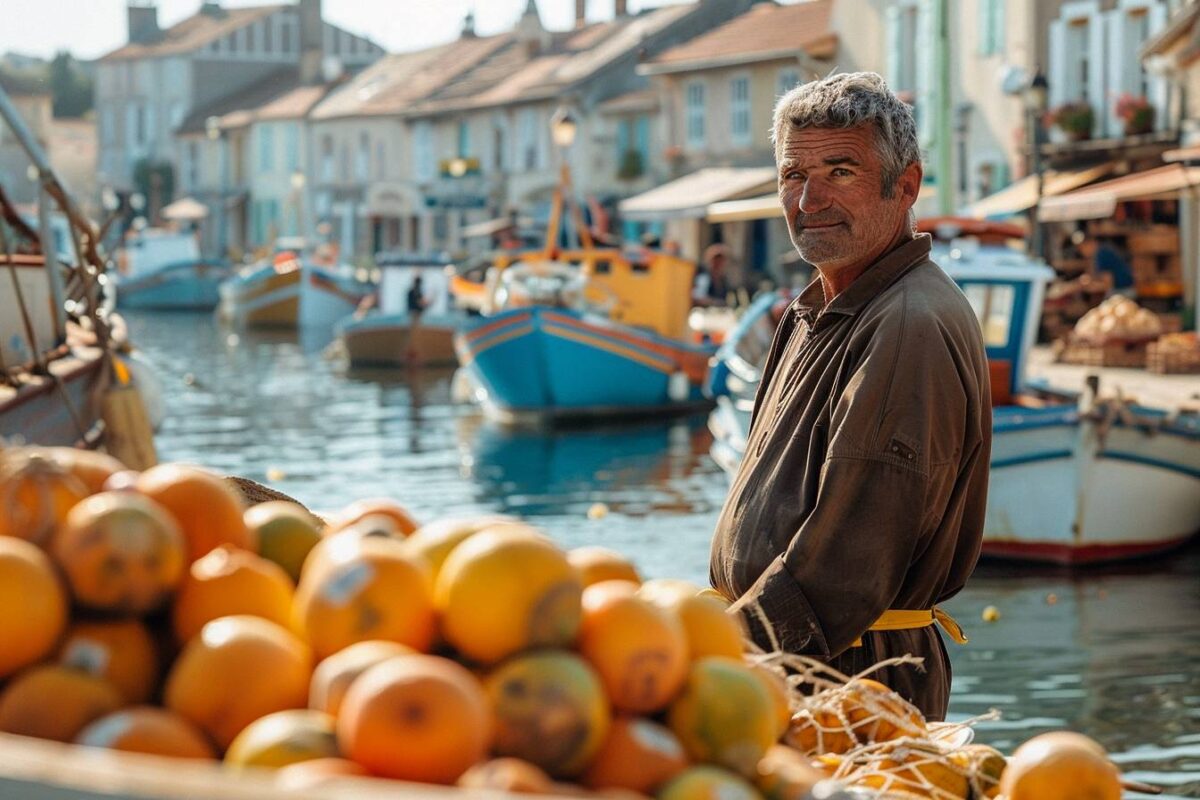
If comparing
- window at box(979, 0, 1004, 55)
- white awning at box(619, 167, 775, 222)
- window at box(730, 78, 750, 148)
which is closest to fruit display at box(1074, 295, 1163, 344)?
window at box(979, 0, 1004, 55)

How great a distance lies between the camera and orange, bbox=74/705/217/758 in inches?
71.8

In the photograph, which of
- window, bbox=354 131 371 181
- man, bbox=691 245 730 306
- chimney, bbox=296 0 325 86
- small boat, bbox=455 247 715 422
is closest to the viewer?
small boat, bbox=455 247 715 422

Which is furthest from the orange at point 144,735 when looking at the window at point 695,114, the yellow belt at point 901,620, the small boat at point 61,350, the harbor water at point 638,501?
the window at point 695,114

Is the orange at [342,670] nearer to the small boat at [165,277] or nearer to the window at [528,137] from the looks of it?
the window at [528,137]

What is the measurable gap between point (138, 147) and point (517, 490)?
256 feet

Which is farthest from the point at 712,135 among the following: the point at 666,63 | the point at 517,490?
the point at 517,490

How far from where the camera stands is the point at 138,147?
92.4 meters

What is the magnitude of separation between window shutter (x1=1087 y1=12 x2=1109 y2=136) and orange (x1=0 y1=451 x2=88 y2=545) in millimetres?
26699

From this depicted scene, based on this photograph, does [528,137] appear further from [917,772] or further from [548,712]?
[548,712]

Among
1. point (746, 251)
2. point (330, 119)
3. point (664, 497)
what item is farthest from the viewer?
point (330, 119)

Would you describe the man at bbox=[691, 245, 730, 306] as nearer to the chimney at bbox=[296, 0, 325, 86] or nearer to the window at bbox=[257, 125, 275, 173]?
the window at bbox=[257, 125, 275, 173]

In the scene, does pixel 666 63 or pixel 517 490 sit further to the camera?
pixel 666 63

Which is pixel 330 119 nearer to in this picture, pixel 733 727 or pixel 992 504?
pixel 992 504

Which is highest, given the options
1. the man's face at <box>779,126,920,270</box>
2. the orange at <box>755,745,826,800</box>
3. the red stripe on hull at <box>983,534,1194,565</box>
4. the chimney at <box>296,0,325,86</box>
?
the chimney at <box>296,0,325,86</box>
